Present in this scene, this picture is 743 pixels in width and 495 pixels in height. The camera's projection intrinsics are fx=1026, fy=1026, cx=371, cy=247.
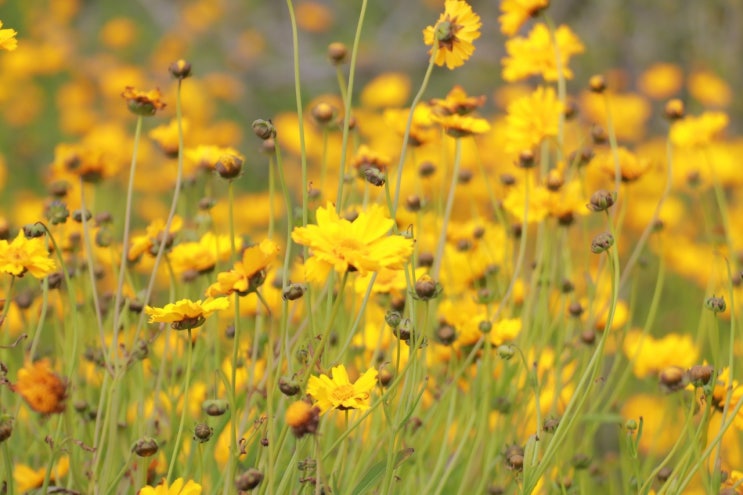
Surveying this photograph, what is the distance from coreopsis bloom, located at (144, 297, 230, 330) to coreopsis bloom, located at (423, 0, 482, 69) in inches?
14.0

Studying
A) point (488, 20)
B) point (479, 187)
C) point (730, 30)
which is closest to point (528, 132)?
point (479, 187)

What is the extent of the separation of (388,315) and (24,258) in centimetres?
36

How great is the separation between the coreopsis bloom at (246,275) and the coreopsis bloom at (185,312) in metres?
0.02

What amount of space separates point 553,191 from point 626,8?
2.59m

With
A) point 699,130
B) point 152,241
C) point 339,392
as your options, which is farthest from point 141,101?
point 699,130

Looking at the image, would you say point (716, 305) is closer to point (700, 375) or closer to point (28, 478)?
point (700, 375)

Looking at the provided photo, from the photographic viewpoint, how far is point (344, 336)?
50.2 inches

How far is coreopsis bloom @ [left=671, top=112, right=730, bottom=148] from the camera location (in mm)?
1669

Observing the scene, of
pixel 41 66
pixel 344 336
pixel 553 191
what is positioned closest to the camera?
pixel 344 336

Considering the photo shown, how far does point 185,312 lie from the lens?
931 mm

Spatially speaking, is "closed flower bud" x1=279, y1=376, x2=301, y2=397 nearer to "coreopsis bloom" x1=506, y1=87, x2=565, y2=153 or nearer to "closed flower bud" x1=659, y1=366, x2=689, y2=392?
"closed flower bud" x1=659, y1=366, x2=689, y2=392

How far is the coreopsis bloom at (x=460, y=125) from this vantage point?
126 centimetres

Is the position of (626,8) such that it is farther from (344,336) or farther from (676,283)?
(344,336)

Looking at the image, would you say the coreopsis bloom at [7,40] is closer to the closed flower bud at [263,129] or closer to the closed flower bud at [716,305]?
the closed flower bud at [263,129]
